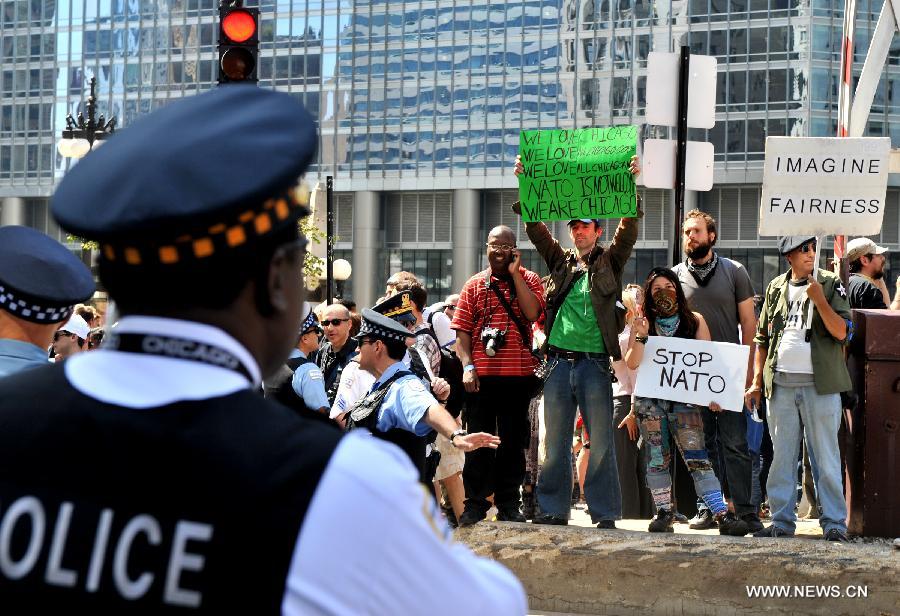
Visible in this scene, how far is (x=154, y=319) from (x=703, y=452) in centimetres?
799

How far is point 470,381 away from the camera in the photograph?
33.8 ft

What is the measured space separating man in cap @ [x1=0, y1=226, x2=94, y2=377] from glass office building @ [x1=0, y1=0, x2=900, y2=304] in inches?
2484

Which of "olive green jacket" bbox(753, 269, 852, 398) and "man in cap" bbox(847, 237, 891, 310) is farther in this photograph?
"man in cap" bbox(847, 237, 891, 310)

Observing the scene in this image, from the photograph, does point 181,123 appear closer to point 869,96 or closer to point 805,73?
point 869,96

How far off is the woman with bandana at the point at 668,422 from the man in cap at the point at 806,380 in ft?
1.26

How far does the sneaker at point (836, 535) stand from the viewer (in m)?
8.98

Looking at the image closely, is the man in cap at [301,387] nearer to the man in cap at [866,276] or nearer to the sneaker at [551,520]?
the sneaker at [551,520]

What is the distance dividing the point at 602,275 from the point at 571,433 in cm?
108

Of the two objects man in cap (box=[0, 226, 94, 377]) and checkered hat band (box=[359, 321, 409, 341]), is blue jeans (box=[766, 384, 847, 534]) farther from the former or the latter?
man in cap (box=[0, 226, 94, 377])

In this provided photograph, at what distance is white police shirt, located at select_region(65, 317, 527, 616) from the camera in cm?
168

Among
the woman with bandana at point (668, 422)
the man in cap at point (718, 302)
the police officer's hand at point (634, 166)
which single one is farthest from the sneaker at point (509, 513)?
the police officer's hand at point (634, 166)

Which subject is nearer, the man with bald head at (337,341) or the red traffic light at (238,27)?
the red traffic light at (238,27)

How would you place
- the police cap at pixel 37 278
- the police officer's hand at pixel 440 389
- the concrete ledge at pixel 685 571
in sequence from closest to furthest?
1. the police cap at pixel 37 278
2. the concrete ledge at pixel 685 571
3. the police officer's hand at pixel 440 389

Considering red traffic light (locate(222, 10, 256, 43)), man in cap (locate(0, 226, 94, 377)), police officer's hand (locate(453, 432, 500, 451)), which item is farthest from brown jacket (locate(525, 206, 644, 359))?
man in cap (locate(0, 226, 94, 377))
